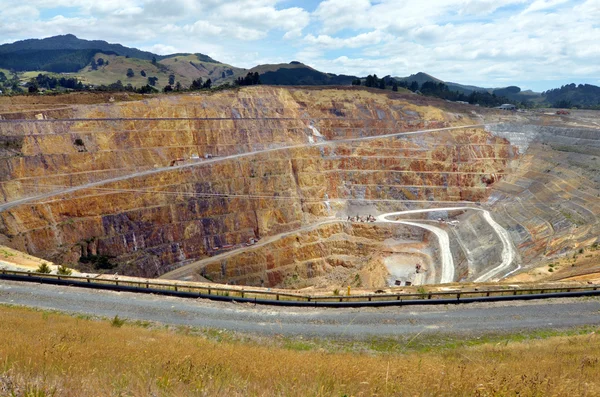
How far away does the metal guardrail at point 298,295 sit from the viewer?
1831 cm

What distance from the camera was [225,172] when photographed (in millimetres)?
53656

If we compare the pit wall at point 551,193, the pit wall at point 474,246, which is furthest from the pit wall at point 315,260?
the pit wall at point 551,193

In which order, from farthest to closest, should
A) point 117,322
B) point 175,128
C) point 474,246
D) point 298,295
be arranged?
point 175,128
point 474,246
point 298,295
point 117,322

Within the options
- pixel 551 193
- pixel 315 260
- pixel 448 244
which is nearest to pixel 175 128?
pixel 315 260

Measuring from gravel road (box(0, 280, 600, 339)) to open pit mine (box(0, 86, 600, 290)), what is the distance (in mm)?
9026

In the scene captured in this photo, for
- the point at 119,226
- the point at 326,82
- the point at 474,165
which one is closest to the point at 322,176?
the point at 474,165

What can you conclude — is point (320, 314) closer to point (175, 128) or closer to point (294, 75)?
point (175, 128)

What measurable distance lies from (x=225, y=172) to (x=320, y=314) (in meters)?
39.2

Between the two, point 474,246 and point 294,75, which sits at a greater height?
point 294,75

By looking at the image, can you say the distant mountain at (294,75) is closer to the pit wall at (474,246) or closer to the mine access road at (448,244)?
the mine access road at (448,244)

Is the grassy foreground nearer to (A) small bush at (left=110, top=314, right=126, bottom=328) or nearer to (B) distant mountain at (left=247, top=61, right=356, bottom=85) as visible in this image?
(A) small bush at (left=110, top=314, right=126, bottom=328)

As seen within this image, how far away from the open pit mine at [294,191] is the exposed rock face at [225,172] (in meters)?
0.19

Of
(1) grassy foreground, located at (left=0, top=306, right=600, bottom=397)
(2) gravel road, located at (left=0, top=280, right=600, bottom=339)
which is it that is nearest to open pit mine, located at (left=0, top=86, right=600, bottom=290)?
(2) gravel road, located at (left=0, top=280, right=600, bottom=339)

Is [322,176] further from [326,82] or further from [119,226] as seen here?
[326,82]
